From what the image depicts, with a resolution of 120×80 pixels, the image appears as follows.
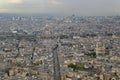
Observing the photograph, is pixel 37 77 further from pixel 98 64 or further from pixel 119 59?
pixel 119 59

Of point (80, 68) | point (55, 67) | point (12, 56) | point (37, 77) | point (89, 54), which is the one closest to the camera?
point (37, 77)

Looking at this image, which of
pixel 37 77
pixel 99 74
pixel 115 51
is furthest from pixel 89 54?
pixel 37 77

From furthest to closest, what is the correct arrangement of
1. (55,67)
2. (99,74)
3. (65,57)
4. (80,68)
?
(65,57), (80,68), (55,67), (99,74)

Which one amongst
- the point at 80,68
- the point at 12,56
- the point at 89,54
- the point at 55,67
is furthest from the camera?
the point at 89,54

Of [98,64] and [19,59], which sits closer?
[98,64]

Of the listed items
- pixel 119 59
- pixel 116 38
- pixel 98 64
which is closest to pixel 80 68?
pixel 98 64

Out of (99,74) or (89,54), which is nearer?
(99,74)

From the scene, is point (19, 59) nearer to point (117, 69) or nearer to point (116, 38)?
point (117, 69)

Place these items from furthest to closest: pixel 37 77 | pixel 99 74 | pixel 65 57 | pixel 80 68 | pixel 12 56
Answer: pixel 12 56 < pixel 65 57 < pixel 80 68 < pixel 99 74 < pixel 37 77
